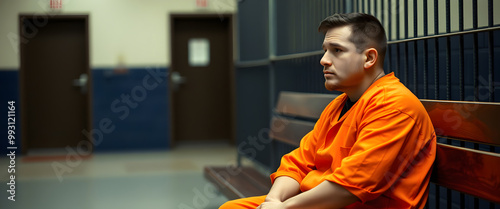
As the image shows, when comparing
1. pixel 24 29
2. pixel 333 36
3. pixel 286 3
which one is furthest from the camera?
pixel 24 29

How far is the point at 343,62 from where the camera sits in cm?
164

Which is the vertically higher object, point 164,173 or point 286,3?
point 286,3

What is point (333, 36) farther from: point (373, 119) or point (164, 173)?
point (164, 173)

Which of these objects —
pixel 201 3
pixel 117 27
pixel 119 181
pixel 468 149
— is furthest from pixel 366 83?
pixel 117 27

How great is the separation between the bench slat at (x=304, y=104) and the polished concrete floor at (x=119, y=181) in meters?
1.10

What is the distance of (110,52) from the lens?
283 inches

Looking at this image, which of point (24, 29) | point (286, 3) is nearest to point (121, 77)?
point (24, 29)

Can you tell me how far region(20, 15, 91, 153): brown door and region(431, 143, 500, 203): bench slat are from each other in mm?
6326

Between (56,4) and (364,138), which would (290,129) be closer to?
(364,138)

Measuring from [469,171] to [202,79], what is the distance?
634cm

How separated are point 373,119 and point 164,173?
4170mm

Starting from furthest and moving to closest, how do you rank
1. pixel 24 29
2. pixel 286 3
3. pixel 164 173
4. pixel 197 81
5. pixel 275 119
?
pixel 197 81, pixel 24 29, pixel 164 173, pixel 286 3, pixel 275 119

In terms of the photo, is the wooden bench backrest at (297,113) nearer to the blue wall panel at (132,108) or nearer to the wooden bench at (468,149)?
the wooden bench at (468,149)

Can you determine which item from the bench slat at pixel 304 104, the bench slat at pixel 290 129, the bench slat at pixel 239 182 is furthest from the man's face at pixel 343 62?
the bench slat at pixel 239 182
